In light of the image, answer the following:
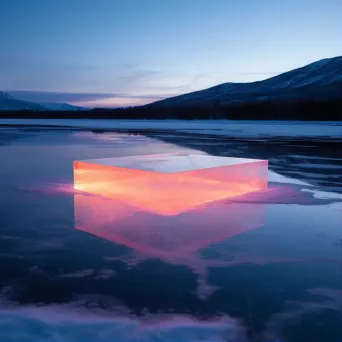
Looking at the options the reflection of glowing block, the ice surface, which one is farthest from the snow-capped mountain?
the reflection of glowing block

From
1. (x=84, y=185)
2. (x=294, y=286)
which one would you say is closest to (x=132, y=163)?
(x=84, y=185)

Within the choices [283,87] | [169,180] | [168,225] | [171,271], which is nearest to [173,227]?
[168,225]

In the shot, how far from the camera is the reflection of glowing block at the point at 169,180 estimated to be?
4699 millimetres

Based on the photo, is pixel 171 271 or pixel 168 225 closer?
pixel 171 271

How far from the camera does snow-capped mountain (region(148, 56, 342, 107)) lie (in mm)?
135413

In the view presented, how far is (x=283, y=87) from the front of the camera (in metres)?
158

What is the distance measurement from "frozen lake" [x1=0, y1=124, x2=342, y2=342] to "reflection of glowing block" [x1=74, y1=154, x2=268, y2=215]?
14.8 inches

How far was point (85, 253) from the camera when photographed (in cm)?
302

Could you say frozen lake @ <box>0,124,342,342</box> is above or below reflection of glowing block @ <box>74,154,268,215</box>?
below

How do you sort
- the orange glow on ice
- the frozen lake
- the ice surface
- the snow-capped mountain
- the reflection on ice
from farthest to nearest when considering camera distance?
the snow-capped mountain → the ice surface → the orange glow on ice → the reflection on ice → the frozen lake

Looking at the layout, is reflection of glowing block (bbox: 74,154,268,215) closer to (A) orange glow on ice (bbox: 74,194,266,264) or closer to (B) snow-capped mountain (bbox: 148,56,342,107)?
(A) orange glow on ice (bbox: 74,194,266,264)

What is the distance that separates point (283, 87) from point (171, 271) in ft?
540

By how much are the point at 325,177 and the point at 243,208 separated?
2.91 metres

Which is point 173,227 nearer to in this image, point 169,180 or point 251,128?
point 169,180
